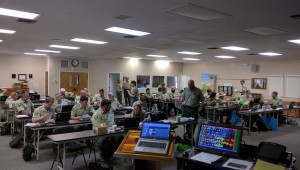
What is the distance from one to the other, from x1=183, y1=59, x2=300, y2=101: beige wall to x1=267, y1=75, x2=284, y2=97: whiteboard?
8.2 inches

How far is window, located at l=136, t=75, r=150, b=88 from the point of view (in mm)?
15747

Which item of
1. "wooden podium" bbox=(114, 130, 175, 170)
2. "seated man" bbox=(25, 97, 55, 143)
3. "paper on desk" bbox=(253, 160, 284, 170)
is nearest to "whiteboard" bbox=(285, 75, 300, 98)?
"seated man" bbox=(25, 97, 55, 143)

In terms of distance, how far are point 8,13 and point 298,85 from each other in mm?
12534

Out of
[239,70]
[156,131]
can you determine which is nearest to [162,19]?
[156,131]

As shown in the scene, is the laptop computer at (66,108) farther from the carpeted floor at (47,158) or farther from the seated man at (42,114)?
the carpeted floor at (47,158)

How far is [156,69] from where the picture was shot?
1641 cm

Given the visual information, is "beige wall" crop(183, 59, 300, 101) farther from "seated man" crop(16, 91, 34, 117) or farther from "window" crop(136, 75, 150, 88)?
"seated man" crop(16, 91, 34, 117)

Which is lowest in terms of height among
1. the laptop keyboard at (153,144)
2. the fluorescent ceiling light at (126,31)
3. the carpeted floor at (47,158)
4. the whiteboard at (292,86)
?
the carpeted floor at (47,158)

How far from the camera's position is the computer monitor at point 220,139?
9.32 feet

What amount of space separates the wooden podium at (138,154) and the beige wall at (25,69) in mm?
12925

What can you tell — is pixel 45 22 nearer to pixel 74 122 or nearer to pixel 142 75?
pixel 74 122

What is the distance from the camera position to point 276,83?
513 inches

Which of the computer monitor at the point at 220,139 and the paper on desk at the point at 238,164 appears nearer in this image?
the paper on desk at the point at 238,164

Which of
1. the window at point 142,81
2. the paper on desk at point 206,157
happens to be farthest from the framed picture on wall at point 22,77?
the paper on desk at point 206,157
